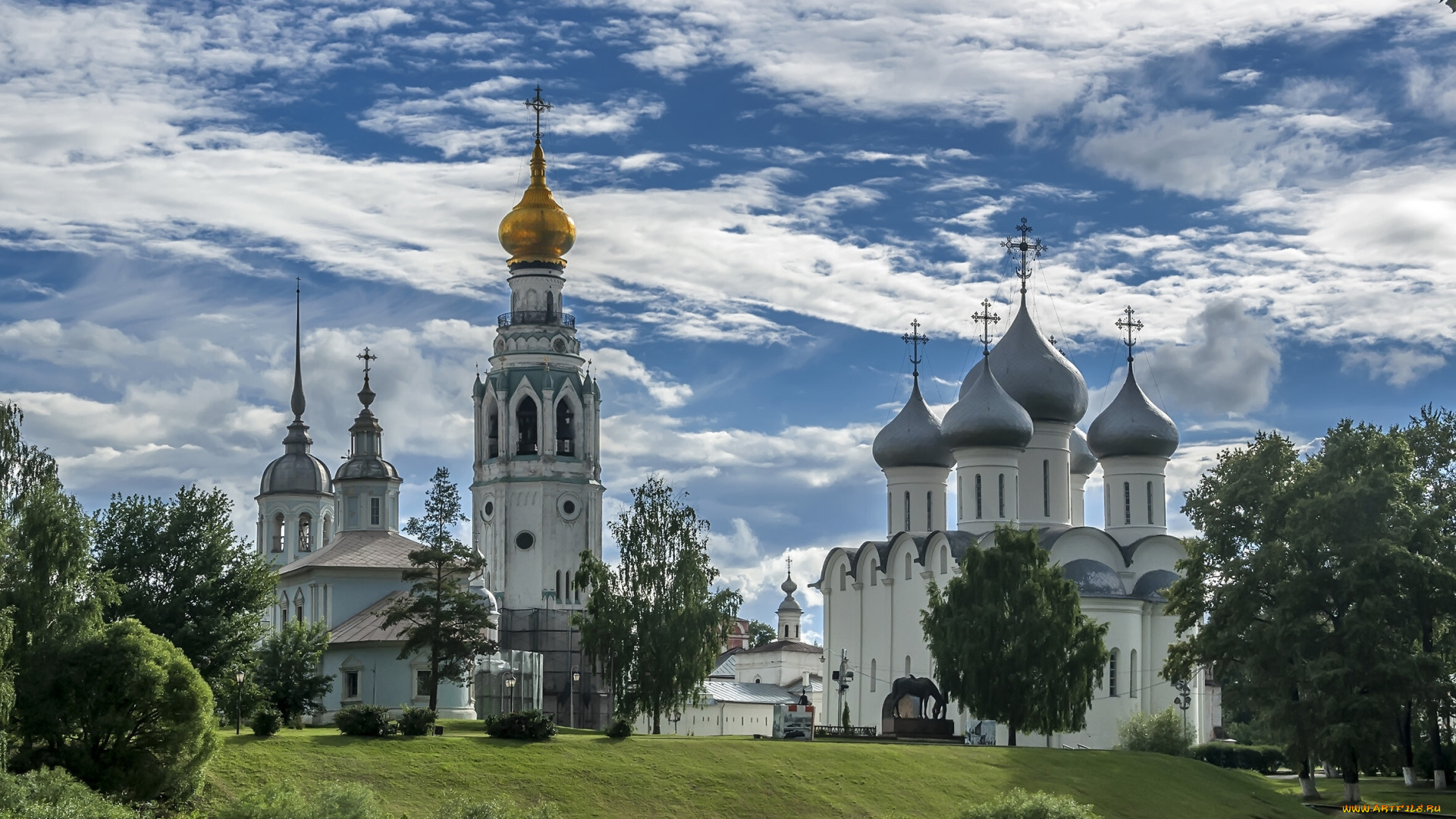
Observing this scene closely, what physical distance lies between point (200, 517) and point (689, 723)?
40.8 metres

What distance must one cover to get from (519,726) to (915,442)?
99.7 feet

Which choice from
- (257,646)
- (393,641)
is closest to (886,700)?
(393,641)

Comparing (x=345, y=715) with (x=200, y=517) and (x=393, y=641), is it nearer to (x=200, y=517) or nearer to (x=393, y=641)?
(x=200, y=517)

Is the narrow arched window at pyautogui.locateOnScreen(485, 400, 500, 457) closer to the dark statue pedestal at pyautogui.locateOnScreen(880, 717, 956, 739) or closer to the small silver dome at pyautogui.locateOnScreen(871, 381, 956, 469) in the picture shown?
the small silver dome at pyautogui.locateOnScreen(871, 381, 956, 469)

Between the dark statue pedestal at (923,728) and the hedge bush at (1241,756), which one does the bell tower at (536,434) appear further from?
the hedge bush at (1241,756)

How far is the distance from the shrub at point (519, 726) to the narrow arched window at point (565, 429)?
31251 millimetres

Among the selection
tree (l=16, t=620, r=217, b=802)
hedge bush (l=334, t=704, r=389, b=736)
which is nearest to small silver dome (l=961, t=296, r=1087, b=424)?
hedge bush (l=334, t=704, r=389, b=736)

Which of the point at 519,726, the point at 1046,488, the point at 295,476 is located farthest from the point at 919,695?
the point at 295,476

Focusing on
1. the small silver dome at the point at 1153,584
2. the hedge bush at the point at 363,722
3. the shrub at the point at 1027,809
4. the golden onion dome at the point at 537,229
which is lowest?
the shrub at the point at 1027,809

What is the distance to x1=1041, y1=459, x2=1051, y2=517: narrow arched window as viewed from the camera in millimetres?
66000

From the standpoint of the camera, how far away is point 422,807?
34469mm

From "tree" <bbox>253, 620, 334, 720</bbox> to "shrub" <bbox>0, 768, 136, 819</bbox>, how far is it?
19.9 metres

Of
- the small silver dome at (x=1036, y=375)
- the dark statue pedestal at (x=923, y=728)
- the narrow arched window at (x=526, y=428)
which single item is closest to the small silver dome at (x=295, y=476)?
the narrow arched window at (x=526, y=428)

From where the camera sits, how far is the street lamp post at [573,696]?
219 feet
